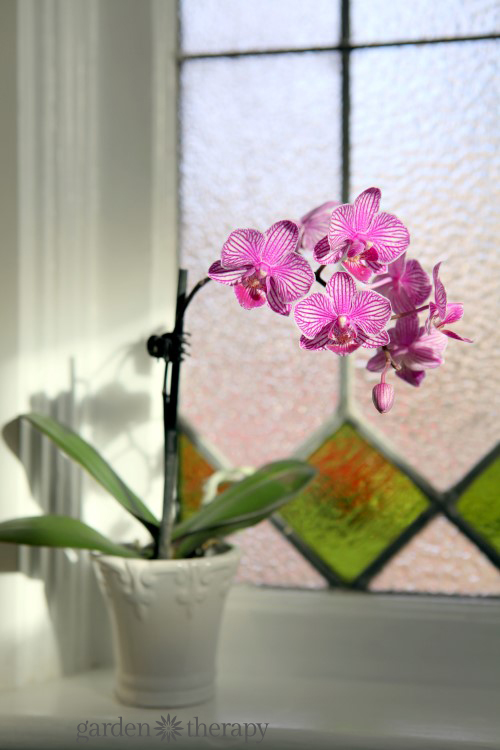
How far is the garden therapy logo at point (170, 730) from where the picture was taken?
0.85 meters

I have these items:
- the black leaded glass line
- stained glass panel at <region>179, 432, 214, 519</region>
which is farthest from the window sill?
the black leaded glass line

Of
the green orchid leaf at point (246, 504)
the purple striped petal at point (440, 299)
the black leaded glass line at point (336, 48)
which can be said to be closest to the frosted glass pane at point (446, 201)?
the black leaded glass line at point (336, 48)

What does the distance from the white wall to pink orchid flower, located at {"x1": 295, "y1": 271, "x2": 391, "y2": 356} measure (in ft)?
1.36

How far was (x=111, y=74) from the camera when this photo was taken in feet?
3.56

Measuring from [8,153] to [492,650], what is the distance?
800mm

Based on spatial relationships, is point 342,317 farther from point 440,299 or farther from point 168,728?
point 168,728

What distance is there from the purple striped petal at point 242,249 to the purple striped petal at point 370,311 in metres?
0.09

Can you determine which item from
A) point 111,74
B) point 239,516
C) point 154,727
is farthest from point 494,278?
point 154,727

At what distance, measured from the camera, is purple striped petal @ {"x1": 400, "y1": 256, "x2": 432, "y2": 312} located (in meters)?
0.77

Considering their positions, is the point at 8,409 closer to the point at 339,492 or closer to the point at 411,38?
the point at 339,492

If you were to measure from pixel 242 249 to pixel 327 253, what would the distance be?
Answer: 0.23 feet

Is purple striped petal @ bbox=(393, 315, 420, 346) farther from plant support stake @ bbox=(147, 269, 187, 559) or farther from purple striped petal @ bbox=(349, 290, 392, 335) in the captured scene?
plant support stake @ bbox=(147, 269, 187, 559)

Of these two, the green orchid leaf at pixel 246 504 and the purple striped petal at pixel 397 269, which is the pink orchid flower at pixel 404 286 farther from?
the green orchid leaf at pixel 246 504

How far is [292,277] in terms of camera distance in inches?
27.8
